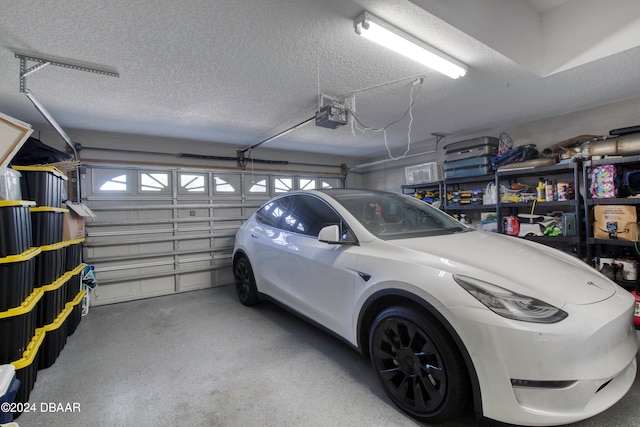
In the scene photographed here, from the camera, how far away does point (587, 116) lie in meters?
3.60

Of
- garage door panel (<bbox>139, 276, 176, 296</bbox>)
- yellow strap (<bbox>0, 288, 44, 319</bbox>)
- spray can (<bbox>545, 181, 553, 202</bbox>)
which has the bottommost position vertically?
garage door panel (<bbox>139, 276, 176, 296</bbox>)

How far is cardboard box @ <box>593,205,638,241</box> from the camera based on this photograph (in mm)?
2875

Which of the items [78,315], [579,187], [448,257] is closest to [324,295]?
[448,257]

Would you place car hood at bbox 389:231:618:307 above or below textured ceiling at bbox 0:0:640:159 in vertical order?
below

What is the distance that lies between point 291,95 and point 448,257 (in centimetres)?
227

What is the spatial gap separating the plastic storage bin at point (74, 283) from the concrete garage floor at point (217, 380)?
425 mm

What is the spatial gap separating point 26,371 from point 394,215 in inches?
108

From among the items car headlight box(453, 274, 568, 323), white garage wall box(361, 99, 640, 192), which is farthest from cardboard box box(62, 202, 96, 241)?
white garage wall box(361, 99, 640, 192)

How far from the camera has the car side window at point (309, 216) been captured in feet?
7.77

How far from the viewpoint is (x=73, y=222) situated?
308cm

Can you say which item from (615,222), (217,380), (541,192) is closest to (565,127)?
(541,192)

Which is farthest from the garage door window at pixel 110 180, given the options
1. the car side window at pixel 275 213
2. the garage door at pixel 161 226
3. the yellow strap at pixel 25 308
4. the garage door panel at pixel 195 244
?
the yellow strap at pixel 25 308

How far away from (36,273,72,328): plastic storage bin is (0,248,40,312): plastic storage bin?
0.40 m

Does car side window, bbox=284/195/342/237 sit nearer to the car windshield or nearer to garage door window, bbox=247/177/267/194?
the car windshield
